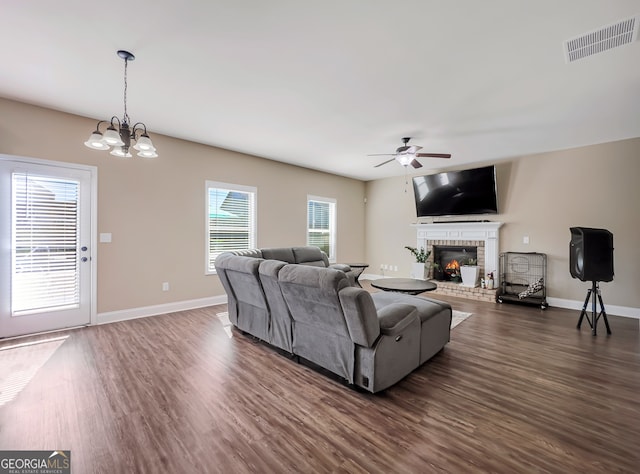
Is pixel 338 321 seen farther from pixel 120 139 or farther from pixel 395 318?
pixel 120 139

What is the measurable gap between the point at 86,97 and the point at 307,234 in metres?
4.44

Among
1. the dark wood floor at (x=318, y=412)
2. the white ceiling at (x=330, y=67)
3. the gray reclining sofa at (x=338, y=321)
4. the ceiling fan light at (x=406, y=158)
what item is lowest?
the dark wood floor at (x=318, y=412)

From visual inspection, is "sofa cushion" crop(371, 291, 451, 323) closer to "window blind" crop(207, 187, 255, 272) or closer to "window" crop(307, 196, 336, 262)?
"window blind" crop(207, 187, 255, 272)

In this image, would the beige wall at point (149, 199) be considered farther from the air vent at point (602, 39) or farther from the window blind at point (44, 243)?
the air vent at point (602, 39)

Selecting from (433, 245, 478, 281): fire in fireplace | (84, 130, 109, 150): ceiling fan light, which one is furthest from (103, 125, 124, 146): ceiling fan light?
(433, 245, 478, 281): fire in fireplace

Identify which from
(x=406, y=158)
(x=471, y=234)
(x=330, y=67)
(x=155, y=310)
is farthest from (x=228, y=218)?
(x=471, y=234)

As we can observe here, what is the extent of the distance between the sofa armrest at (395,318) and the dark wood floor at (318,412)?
0.52 m

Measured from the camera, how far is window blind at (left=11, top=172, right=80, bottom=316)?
3.41m

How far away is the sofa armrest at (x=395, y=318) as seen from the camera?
7.48ft

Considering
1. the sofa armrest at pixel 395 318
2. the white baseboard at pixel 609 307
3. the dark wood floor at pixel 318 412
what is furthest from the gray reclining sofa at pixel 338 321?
the white baseboard at pixel 609 307

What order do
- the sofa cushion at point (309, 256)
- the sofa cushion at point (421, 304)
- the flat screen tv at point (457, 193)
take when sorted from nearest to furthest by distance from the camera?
1. the sofa cushion at point (421, 304)
2. the sofa cushion at point (309, 256)
3. the flat screen tv at point (457, 193)

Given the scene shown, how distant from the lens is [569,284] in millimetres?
5023

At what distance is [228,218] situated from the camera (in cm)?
534

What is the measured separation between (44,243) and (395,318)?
14.0ft
